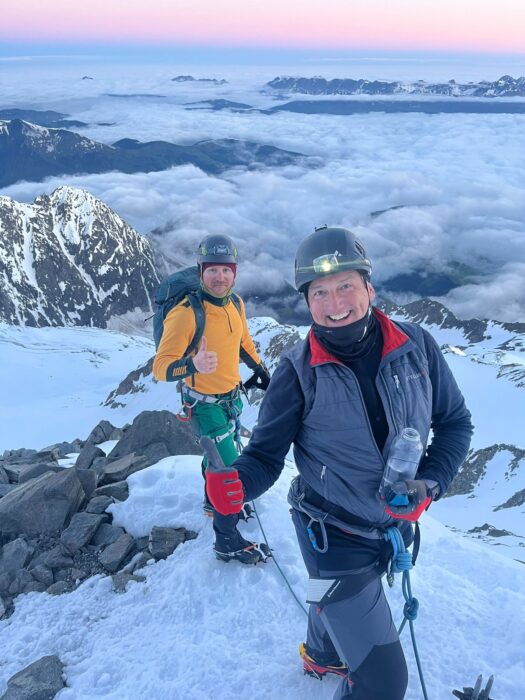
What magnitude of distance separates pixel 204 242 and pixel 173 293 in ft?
2.98

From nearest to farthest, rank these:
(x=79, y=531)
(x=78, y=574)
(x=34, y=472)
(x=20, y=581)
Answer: (x=20, y=581), (x=78, y=574), (x=79, y=531), (x=34, y=472)

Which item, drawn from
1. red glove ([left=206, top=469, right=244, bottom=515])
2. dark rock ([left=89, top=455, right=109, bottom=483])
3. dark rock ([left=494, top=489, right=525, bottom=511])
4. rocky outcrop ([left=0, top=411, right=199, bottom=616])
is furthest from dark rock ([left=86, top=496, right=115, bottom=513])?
dark rock ([left=494, top=489, right=525, bottom=511])

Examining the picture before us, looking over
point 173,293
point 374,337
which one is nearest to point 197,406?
point 173,293

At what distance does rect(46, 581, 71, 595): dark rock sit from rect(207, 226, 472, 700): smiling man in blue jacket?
4.71 meters

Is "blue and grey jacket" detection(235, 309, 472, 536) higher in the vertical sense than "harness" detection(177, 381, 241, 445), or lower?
higher

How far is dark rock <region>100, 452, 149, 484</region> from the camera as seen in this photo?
1061cm

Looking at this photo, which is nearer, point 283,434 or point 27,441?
point 283,434

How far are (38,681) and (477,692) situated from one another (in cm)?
499

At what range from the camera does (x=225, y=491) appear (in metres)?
4.54

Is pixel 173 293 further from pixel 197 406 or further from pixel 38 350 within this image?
pixel 38 350

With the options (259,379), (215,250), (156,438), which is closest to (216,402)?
(259,379)

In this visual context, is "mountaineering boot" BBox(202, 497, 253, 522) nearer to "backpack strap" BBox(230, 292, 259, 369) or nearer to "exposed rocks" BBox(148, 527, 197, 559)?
"exposed rocks" BBox(148, 527, 197, 559)

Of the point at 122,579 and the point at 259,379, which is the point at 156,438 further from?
the point at 122,579

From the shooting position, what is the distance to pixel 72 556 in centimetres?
833
